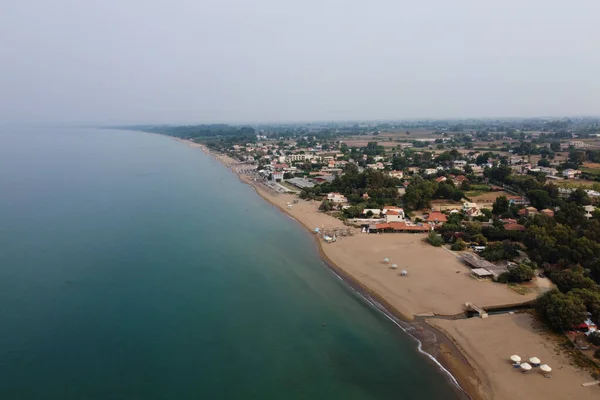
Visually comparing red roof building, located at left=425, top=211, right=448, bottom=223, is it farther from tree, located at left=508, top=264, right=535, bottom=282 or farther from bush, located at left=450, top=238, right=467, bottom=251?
A: tree, located at left=508, top=264, right=535, bottom=282

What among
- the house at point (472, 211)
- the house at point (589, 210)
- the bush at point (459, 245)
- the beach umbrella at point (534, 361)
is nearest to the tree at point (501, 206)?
the house at point (472, 211)

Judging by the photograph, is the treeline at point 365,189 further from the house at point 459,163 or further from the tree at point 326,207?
the house at point 459,163

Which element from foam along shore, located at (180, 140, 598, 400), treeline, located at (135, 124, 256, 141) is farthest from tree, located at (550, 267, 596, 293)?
treeline, located at (135, 124, 256, 141)

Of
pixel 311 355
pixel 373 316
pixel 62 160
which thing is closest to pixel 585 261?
pixel 373 316

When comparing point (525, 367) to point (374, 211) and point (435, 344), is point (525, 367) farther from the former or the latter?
point (374, 211)

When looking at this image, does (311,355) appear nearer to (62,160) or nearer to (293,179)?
(293,179)

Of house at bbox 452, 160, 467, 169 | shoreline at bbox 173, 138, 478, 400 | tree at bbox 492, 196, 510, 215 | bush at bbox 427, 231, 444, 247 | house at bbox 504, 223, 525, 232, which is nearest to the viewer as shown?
shoreline at bbox 173, 138, 478, 400
